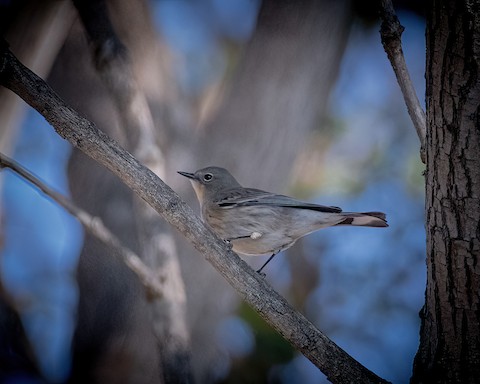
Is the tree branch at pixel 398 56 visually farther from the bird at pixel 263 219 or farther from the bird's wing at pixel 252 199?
the bird's wing at pixel 252 199

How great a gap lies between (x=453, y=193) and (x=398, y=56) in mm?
689

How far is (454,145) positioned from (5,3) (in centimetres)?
345

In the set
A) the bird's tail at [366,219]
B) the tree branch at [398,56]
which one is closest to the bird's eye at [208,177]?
the bird's tail at [366,219]

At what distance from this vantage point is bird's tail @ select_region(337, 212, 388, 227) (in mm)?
2753

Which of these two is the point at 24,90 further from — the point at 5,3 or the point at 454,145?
the point at 5,3

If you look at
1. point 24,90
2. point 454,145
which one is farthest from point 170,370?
point 454,145

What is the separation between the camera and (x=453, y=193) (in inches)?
75.4

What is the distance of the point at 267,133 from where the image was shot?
404 centimetres

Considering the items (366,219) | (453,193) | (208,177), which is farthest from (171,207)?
(208,177)

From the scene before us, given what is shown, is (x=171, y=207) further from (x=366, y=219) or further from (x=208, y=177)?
(x=208, y=177)

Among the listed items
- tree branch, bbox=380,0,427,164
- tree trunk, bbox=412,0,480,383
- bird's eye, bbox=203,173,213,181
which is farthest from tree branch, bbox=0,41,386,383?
bird's eye, bbox=203,173,213,181

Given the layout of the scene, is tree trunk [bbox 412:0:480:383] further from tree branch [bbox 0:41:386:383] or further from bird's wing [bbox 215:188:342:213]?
bird's wing [bbox 215:188:342:213]

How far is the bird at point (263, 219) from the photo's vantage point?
3.07 meters

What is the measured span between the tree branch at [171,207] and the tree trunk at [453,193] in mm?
310
